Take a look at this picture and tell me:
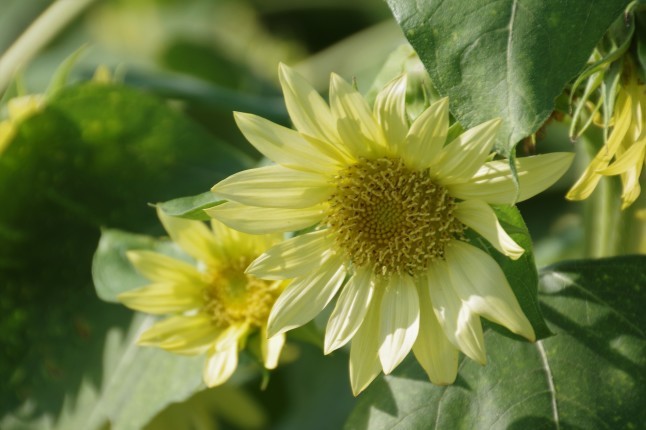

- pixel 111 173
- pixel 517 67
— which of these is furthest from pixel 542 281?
pixel 111 173

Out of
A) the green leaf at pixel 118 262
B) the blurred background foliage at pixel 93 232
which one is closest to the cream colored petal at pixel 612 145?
the blurred background foliage at pixel 93 232

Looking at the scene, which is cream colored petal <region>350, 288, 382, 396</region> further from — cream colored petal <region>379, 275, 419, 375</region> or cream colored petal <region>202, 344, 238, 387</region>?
→ cream colored petal <region>202, 344, 238, 387</region>

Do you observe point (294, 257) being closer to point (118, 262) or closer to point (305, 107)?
point (305, 107)

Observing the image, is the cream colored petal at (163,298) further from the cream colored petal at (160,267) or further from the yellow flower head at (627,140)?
the yellow flower head at (627,140)

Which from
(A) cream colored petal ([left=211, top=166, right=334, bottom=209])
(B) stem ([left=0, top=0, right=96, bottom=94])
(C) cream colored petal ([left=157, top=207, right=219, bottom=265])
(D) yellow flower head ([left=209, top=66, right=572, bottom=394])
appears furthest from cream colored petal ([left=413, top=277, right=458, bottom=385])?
(B) stem ([left=0, top=0, right=96, bottom=94])

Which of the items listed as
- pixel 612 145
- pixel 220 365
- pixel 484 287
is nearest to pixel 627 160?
pixel 612 145

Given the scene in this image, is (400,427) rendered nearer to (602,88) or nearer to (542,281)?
(542,281)
